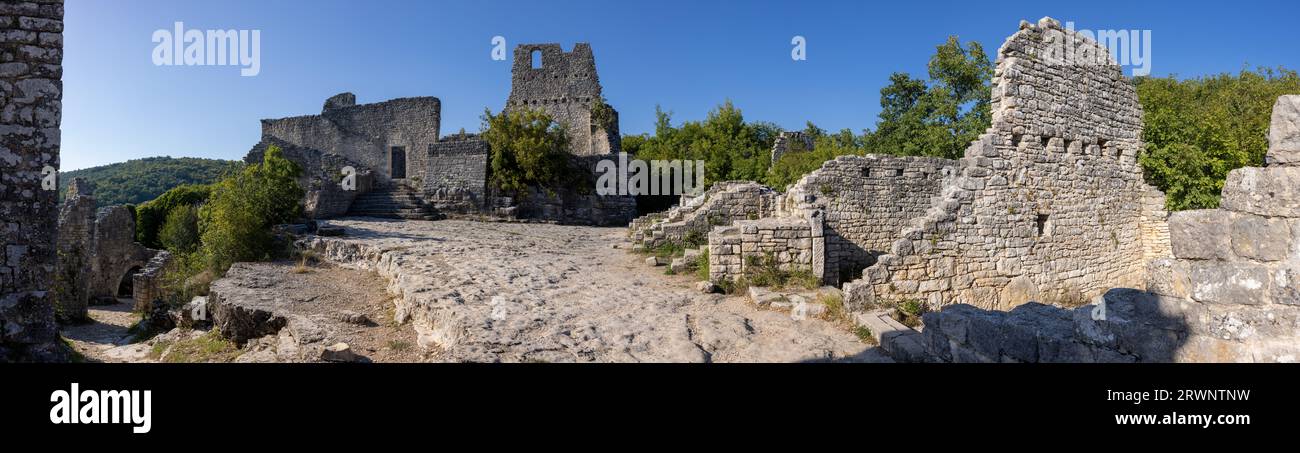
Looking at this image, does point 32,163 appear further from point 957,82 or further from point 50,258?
point 957,82

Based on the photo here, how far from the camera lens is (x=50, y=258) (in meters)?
4.36

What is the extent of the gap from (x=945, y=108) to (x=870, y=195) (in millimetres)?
10145

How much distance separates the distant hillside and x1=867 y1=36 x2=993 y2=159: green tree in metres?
38.3

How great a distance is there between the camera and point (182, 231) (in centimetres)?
1720

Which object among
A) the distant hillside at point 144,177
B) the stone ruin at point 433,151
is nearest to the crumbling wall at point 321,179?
the stone ruin at point 433,151

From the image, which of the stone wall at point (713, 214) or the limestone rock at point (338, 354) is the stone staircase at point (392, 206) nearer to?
the stone wall at point (713, 214)

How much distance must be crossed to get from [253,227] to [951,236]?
12.1 m

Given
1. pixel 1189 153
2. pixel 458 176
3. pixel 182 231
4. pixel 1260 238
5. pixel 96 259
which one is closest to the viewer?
pixel 1260 238

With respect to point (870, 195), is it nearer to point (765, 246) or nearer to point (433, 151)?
point (765, 246)

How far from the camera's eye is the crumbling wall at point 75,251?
12852mm

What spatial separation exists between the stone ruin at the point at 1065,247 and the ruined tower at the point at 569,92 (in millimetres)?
14652

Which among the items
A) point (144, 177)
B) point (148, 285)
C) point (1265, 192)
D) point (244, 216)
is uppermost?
point (144, 177)

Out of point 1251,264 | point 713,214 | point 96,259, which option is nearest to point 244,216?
point 713,214
